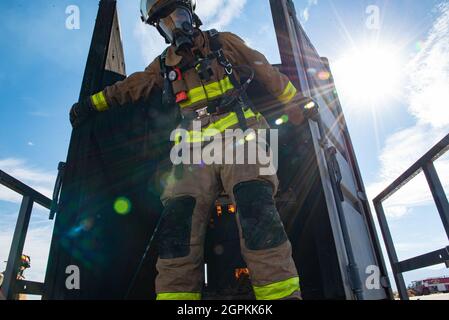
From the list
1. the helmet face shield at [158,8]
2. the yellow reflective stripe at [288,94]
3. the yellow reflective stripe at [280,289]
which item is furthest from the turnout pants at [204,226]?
the helmet face shield at [158,8]

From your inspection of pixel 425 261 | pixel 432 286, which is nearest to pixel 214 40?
pixel 425 261

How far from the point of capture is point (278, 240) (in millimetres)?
1276

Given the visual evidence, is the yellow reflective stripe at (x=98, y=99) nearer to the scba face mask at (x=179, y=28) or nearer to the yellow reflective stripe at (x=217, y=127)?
the scba face mask at (x=179, y=28)

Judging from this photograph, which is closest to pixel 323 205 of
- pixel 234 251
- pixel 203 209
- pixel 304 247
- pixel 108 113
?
pixel 304 247

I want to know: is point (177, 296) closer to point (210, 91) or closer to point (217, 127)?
point (217, 127)

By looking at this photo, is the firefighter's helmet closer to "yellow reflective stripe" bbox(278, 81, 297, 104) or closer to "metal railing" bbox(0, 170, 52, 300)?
"yellow reflective stripe" bbox(278, 81, 297, 104)

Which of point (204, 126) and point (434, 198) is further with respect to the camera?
point (434, 198)

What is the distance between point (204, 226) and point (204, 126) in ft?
1.91

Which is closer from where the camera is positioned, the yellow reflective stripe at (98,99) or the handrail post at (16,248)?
the handrail post at (16,248)

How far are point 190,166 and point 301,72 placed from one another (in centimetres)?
136

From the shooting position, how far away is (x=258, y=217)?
4.39 ft

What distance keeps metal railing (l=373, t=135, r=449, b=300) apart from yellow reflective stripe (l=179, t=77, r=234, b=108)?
153 cm

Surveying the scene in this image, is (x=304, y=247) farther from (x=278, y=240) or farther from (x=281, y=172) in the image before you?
(x=278, y=240)

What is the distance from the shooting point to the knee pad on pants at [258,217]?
4.21 ft
